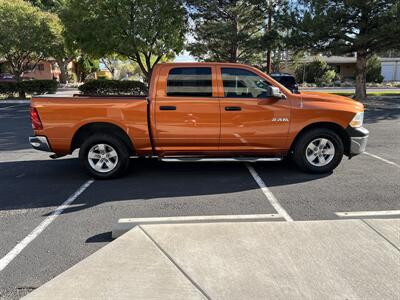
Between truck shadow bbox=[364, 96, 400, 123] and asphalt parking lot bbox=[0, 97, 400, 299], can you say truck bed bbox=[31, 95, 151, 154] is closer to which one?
asphalt parking lot bbox=[0, 97, 400, 299]

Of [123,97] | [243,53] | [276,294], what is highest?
[243,53]

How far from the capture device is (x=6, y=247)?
3822mm

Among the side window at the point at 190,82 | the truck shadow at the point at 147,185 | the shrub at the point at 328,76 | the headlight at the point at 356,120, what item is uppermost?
the shrub at the point at 328,76

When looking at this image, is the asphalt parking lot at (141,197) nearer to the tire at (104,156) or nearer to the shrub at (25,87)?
the tire at (104,156)

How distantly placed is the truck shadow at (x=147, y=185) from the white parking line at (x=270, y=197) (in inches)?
4.3

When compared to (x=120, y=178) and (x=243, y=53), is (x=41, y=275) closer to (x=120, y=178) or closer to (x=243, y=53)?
(x=120, y=178)

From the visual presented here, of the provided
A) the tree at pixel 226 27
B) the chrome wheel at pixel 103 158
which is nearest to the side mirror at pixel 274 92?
the chrome wheel at pixel 103 158

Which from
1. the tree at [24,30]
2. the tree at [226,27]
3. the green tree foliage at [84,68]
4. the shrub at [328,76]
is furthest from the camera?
the green tree foliage at [84,68]

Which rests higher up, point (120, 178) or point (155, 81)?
point (155, 81)

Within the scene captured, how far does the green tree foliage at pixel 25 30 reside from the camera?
22.7 m

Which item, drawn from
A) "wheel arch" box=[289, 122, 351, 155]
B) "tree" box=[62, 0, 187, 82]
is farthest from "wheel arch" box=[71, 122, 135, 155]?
"tree" box=[62, 0, 187, 82]

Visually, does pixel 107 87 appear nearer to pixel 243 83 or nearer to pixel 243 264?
pixel 243 83

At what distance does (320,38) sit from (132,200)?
16070mm

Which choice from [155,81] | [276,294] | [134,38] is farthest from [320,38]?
[276,294]
